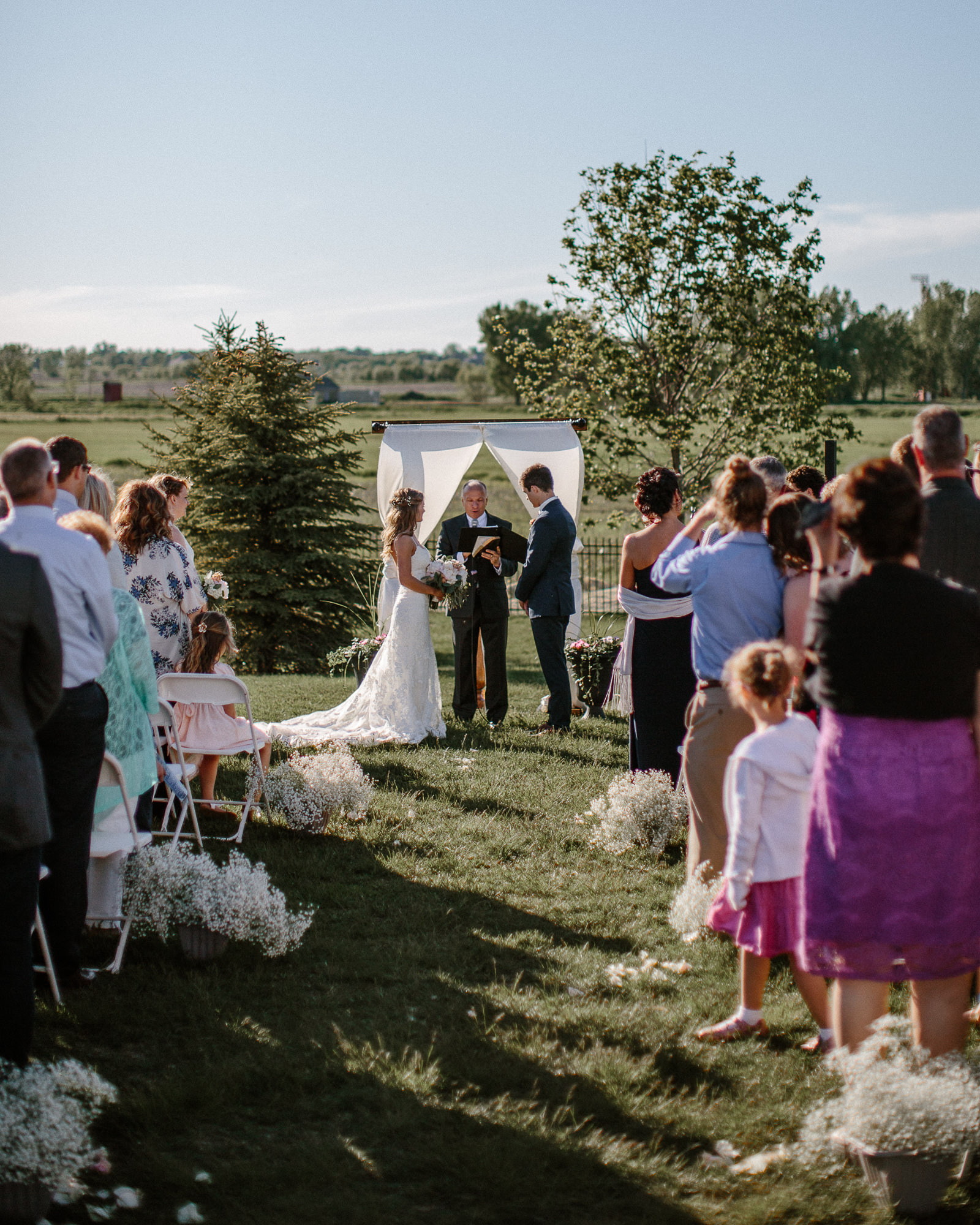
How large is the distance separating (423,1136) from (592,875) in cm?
256

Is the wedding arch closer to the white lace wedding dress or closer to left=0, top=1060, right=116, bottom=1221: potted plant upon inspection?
the white lace wedding dress

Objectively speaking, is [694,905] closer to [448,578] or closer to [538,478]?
[448,578]

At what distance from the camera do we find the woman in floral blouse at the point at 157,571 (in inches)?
240

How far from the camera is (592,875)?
18.8ft

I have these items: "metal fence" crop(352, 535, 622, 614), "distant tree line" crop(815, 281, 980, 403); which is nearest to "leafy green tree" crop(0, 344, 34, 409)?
"distant tree line" crop(815, 281, 980, 403)

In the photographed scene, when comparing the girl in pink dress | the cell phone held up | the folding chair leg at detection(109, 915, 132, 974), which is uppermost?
the cell phone held up

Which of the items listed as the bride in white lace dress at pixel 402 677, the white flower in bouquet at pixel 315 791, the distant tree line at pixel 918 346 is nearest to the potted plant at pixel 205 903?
the white flower in bouquet at pixel 315 791

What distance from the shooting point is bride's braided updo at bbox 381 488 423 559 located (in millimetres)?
8539

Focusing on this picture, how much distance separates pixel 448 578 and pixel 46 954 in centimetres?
518

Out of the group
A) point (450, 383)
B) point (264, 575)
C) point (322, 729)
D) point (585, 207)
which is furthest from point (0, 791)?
point (450, 383)

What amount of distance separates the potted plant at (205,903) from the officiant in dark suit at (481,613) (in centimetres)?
483

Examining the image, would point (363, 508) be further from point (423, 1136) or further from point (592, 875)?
point (423, 1136)

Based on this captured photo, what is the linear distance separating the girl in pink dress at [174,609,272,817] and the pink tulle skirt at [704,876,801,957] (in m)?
3.50

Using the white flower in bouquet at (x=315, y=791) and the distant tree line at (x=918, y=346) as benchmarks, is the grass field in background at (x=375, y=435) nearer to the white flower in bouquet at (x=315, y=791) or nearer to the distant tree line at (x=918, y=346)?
the distant tree line at (x=918, y=346)
